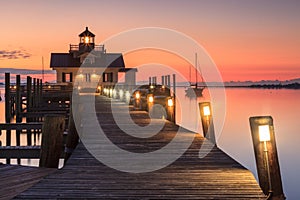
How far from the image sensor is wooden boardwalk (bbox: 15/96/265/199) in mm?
4953

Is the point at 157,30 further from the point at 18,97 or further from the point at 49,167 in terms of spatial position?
the point at 49,167

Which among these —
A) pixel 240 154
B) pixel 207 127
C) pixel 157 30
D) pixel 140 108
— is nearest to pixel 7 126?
pixel 207 127

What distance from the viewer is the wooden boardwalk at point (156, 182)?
495 cm

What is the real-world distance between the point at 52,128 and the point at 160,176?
7.90ft

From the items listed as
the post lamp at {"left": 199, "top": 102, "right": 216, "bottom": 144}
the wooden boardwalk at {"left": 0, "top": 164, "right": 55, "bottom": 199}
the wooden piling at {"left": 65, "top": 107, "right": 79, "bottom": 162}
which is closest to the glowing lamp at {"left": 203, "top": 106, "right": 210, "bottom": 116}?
the post lamp at {"left": 199, "top": 102, "right": 216, "bottom": 144}

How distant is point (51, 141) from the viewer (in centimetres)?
741

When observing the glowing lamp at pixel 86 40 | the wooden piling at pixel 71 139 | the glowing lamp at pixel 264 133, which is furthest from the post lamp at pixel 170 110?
the glowing lamp at pixel 86 40

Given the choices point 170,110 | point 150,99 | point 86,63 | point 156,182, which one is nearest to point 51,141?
point 156,182

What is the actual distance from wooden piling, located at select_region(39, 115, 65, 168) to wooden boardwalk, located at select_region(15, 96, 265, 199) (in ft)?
1.35

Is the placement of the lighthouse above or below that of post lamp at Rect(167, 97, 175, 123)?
above

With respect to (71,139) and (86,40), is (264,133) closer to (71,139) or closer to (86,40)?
(71,139)

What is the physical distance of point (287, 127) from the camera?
120 ft

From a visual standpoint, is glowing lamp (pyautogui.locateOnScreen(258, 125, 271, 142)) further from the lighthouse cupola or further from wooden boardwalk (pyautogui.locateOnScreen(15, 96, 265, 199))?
the lighthouse cupola

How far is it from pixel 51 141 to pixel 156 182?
258 centimetres
